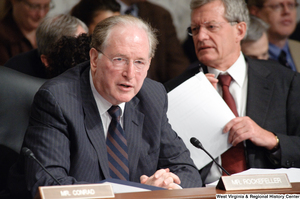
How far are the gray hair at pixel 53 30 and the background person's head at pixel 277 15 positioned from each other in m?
1.98

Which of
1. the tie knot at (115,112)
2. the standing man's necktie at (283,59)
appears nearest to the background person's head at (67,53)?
the tie knot at (115,112)

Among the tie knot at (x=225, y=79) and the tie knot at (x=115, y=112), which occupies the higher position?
the tie knot at (x=225, y=79)

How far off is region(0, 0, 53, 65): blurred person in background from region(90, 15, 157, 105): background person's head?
169cm

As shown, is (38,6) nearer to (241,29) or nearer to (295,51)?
(241,29)

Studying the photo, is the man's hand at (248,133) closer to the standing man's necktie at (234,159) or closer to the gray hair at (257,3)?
the standing man's necktie at (234,159)

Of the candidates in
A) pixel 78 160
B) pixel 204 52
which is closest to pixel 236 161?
pixel 204 52

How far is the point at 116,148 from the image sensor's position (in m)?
1.81

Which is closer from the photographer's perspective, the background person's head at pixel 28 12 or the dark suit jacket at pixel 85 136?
the dark suit jacket at pixel 85 136

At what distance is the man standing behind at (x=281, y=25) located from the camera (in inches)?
152

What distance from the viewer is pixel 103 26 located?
1.82 metres

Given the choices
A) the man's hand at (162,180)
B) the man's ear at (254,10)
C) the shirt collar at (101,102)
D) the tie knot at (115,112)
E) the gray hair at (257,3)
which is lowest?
the man's hand at (162,180)

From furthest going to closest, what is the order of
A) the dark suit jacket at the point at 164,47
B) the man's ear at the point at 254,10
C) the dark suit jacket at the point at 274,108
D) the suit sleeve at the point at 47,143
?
1. the man's ear at the point at 254,10
2. the dark suit jacket at the point at 164,47
3. the dark suit jacket at the point at 274,108
4. the suit sleeve at the point at 47,143

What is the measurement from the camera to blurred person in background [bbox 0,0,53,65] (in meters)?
3.28

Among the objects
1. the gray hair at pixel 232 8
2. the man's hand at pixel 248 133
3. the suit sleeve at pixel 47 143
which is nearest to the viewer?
the suit sleeve at pixel 47 143
